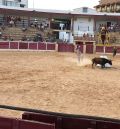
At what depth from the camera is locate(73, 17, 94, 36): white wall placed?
42.6 m

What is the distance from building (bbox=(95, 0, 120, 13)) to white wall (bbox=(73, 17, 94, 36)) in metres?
20.6

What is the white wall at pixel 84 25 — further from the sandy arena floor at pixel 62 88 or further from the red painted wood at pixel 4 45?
the sandy arena floor at pixel 62 88

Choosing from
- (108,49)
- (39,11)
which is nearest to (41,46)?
(108,49)

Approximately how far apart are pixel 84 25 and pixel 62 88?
2923cm

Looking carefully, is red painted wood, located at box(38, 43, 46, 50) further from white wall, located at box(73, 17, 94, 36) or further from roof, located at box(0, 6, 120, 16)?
white wall, located at box(73, 17, 94, 36)

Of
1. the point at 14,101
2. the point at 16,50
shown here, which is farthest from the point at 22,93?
the point at 16,50

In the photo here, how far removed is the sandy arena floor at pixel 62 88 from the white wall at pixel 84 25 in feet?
72.3

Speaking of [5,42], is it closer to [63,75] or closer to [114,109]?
Answer: [63,75]

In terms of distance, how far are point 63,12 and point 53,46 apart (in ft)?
33.0

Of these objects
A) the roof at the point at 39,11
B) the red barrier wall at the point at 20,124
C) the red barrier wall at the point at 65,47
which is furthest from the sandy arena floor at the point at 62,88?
the roof at the point at 39,11

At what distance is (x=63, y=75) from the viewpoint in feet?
56.6

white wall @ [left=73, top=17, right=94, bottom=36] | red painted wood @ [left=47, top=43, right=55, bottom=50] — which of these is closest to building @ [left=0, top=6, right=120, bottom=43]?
white wall @ [left=73, top=17, right=94, bottom=36]

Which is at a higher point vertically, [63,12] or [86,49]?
[63,12]

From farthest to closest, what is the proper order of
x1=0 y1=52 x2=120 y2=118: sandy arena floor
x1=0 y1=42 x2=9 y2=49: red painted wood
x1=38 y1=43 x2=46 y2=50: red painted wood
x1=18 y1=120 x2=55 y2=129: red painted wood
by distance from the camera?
1. x1=38 y1=43 x2=46 y2=50: red painted wood
2. x1=0 y1=42 x2=9 y2=49: red painted wood
3. x1=0 y1=52 x2=120 y2=118: sandy arena floor
4. x1=18 y1=120 x2=55 y2=129: red painted wood
